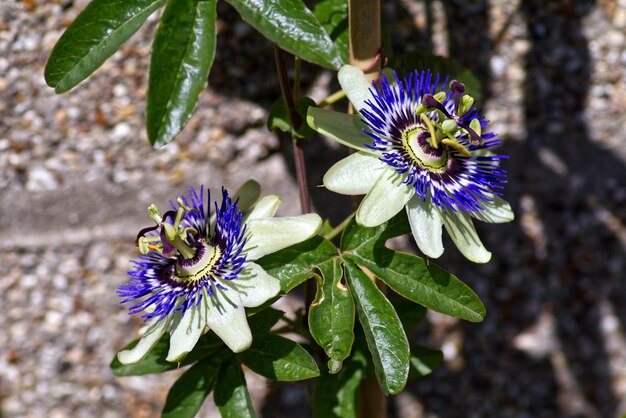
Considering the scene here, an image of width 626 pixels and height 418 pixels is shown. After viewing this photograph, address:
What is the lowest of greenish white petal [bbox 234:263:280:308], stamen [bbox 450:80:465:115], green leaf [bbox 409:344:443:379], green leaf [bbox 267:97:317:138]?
green leaf [bbox 409:344:443:379]

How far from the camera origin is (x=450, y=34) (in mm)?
1683

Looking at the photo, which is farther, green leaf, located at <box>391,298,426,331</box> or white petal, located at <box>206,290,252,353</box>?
green leaf, located at <box>391,298,426,331</box>

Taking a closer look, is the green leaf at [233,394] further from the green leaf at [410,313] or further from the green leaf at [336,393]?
the green leaf at [410,313]

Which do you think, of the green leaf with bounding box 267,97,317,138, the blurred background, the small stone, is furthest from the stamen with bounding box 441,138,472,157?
the small stone

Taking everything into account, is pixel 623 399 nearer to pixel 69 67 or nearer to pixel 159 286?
pixel 159 286

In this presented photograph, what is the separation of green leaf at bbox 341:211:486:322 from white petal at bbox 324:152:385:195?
3.1 inches

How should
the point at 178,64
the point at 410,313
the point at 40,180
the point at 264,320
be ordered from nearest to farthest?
the point at 178,64
the point at 264,320
the point at 410,313
the point at 40,180

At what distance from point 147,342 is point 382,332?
0.35 metres

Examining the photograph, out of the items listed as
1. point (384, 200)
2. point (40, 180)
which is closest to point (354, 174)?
point (384, 200)

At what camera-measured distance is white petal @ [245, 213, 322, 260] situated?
112 cm

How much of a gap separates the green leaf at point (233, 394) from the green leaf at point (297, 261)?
0.66 ft

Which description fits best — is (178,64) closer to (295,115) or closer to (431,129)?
(295,115)

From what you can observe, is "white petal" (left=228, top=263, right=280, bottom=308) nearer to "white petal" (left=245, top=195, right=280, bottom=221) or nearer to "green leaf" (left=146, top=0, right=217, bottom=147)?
"white petal" (left=245, top=195, right=280, bottom=221)

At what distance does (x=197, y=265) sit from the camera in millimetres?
1197
